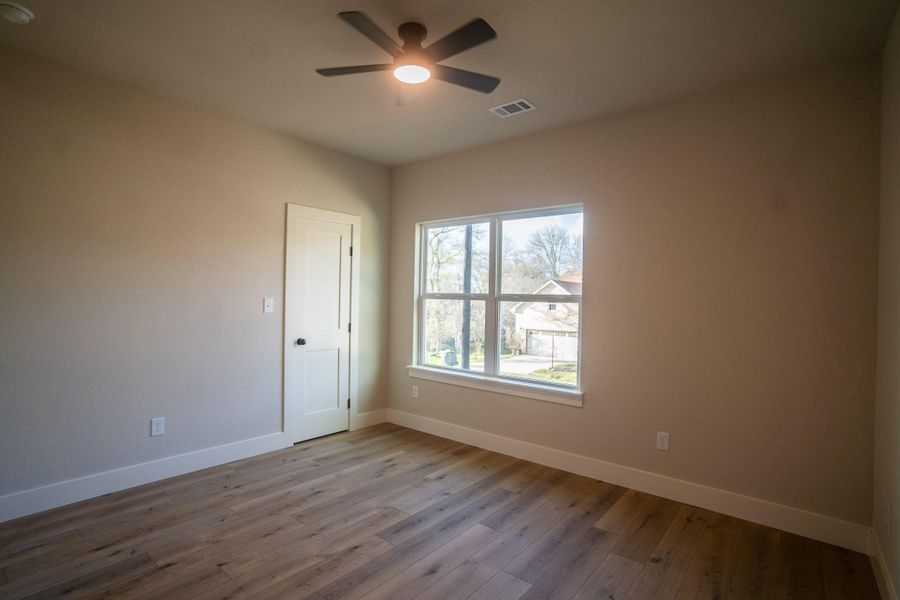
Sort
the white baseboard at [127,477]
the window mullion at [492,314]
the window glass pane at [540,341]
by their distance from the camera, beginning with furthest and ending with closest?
1. the window mullion at [492,314]
2. the window glass pane at [540,341]
3. the white baseboard at [127,477]

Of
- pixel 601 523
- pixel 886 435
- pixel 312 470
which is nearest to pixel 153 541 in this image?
pixel 312 470

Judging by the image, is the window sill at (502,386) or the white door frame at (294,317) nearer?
the window sill at (502,386)

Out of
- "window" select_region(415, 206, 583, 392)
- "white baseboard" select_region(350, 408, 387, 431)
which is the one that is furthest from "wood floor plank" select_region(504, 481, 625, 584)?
"white baseboard" select_region(350, 408, 387, 431)

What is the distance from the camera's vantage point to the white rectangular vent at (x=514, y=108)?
314 cm

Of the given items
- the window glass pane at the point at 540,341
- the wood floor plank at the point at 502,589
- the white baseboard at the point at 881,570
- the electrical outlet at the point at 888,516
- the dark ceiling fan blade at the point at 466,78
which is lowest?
the wood floor plank at the point at 502,589

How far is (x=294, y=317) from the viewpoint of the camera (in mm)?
4023

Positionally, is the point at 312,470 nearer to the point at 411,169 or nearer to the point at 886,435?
the point at 411,169

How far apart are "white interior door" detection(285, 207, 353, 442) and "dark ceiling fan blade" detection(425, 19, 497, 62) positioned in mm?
2294

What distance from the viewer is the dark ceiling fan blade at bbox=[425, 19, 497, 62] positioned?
1912 mm

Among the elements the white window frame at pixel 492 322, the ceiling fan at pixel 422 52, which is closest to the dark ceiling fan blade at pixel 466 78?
the ceiling fan at pixel 422 52

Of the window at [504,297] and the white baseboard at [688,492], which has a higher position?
the window at [504,297]

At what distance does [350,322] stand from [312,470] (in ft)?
4.97

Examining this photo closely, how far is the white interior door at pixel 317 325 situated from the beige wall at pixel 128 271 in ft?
0.47

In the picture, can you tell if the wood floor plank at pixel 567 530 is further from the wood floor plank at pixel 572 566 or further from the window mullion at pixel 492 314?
the window mullion at pixel 492 314
